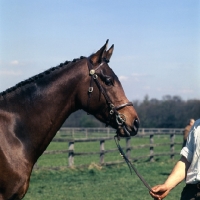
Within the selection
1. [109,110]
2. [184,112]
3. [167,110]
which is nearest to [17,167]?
[109,110]

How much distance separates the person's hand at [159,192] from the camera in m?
3.80

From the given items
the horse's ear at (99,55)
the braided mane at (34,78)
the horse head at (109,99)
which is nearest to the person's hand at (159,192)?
the horse head at (109,99)

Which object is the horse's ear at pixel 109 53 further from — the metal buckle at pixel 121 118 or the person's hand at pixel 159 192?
the person's hand at pixel 159 192

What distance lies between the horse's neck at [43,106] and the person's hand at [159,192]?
1.23m

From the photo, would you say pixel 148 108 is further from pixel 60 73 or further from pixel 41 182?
pixel 60 73

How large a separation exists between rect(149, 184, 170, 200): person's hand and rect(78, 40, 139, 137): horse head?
0.84 m

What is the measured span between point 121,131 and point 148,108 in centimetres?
5413

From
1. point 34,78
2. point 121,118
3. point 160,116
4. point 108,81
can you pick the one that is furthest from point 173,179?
point 160,116

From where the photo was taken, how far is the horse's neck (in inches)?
170

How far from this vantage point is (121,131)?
179 inches

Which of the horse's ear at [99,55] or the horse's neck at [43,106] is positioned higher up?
the horse's ear at [99,55]

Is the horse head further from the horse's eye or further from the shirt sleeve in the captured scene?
the shirt sleeve

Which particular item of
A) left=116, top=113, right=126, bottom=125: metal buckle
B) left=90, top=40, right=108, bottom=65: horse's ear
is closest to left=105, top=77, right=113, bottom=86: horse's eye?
left=90, top=40, right=108, bottom=65: horse's ear

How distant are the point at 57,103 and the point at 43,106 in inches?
5.8
